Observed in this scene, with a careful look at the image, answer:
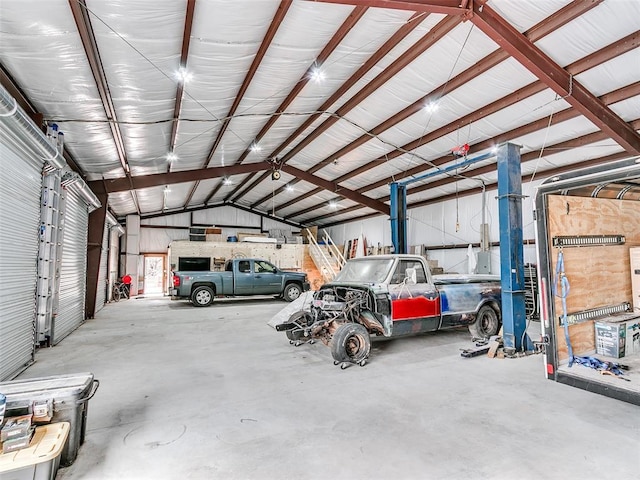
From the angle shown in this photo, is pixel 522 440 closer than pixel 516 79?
Yes

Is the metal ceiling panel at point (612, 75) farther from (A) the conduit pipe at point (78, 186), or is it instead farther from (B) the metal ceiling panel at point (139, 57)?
(A) the conduit pipe at point (78, 186)

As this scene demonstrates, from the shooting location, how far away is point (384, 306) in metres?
5.29

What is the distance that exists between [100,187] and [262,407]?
31.0ft

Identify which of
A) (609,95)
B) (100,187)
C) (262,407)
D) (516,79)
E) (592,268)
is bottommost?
(262,407)

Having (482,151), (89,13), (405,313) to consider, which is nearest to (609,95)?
(482,151)

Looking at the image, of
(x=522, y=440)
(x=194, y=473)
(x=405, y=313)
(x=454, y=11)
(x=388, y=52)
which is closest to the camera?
(x=194, y=473)

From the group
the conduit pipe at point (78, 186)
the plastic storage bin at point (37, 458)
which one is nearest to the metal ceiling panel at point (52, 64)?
the conduit pipe at point (78, 186)

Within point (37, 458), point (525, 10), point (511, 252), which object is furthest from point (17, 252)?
point (525, 10)

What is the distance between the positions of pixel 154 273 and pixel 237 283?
408 inches

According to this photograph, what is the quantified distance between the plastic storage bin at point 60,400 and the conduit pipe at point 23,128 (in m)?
3.00

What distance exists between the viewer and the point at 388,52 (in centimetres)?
611

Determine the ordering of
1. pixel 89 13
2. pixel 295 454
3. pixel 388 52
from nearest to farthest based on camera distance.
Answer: pixel 295 454 → pixel 89 13 → pixel 388 52

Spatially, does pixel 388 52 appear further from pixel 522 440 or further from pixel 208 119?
pixel 522 440

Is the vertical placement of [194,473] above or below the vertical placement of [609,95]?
below
